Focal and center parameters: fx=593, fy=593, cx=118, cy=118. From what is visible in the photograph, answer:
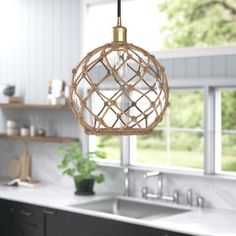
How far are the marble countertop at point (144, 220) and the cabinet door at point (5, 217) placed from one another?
0.28ft

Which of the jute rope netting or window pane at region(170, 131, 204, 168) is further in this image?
window pane at region(170, 131, 204, 168)

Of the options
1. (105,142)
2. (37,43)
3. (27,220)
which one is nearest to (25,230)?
(27,220)

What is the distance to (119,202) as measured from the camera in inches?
197

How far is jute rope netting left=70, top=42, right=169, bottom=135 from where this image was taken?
74.3 inches

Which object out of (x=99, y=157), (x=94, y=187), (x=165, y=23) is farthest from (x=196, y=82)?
(x=165, y=23)

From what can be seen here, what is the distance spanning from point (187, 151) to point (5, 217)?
4509 millimetres

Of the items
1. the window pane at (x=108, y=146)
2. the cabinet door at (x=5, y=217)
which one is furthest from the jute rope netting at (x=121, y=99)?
the window pane at (x=108, y=146)

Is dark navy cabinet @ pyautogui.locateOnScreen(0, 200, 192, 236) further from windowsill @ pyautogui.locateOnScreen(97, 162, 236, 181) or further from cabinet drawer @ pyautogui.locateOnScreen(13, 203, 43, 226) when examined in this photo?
windowsill @ pyautogui.locateOnScreen(97, 162, 236, 181)

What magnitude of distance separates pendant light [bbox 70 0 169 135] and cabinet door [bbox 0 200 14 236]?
3351 mm

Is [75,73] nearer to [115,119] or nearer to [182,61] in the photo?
[115,119]

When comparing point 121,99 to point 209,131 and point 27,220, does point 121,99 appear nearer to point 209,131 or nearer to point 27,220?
point 209,131

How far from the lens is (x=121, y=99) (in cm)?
190

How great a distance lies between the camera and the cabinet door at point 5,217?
511 centimetres

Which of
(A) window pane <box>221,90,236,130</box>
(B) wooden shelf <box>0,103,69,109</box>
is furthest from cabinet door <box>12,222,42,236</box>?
(A) window pane <box>221,90,236,130</box>
